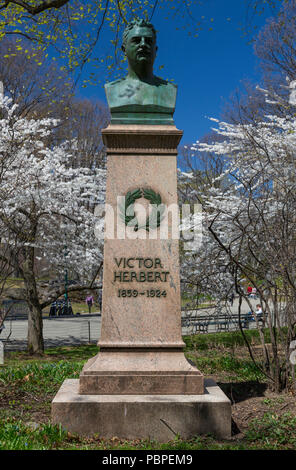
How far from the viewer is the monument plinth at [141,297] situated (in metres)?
4.61

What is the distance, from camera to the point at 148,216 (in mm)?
5426

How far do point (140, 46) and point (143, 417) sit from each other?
4.19 m

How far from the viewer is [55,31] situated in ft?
40.4

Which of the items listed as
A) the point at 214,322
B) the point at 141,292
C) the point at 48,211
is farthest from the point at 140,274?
the point at 214,322

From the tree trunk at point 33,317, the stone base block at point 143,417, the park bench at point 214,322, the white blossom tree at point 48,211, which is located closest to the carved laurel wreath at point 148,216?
the stone base block at point 143,417

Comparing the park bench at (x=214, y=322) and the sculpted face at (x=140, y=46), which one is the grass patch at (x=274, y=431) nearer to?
the park bench at (x=214, y=322)

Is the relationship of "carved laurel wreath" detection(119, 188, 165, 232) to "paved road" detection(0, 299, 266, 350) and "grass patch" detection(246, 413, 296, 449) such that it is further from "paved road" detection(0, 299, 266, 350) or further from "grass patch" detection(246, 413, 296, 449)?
"paved road" detection(0, 299, 266, 350)

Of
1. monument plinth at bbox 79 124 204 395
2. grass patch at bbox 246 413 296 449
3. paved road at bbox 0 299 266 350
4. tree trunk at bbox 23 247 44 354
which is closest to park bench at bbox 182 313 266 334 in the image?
paved road at bbox 0 299 266 350

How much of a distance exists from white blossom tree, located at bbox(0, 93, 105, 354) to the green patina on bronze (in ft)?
27.0

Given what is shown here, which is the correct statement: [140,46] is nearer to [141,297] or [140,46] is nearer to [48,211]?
[141,297]

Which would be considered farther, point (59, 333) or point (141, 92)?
point (59, 333)

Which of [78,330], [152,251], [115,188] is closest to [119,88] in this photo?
[115,188]

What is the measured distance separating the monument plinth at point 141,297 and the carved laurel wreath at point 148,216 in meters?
0.01
